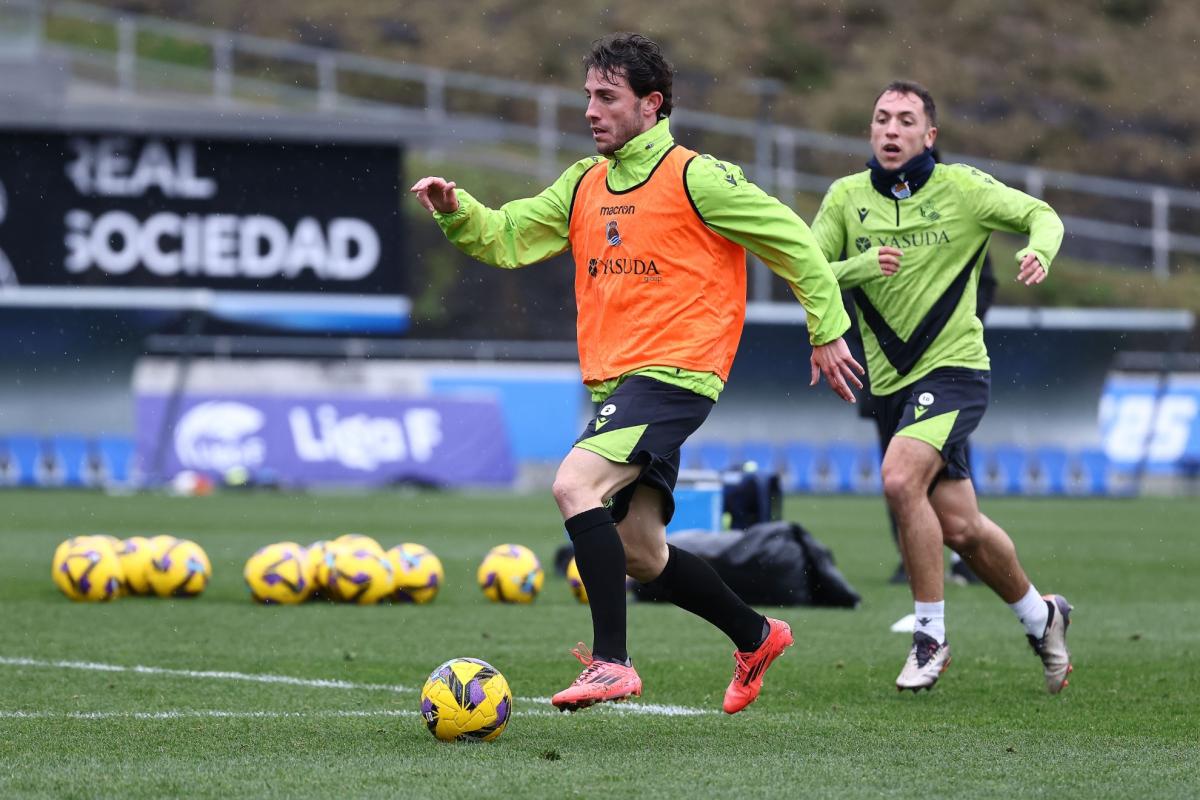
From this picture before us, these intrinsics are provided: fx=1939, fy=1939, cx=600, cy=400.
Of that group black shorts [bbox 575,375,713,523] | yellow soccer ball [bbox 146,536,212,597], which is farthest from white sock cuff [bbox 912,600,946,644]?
yellow soccer ball [bbox 146,536,212,597]

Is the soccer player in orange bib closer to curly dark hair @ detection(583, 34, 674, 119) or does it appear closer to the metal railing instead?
curly dark hair @ detection(583, 34, 674, 119)

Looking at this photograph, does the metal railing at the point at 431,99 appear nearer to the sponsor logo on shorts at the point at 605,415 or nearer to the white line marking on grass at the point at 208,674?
the white line marking on grass at the point at 208,674

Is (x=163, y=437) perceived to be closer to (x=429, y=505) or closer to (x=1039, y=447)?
(x=429, y=505)

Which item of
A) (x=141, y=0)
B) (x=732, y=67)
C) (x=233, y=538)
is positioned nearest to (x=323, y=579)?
(x=233, y=538)

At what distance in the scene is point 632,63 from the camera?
6.36m

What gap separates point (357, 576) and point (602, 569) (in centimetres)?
509

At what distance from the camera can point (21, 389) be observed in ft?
97.3

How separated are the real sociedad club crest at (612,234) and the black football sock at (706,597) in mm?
1042

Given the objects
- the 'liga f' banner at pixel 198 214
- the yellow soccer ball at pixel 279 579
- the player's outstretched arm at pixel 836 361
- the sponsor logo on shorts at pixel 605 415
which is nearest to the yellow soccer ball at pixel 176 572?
the yellow soccer ball at pixel 279 579

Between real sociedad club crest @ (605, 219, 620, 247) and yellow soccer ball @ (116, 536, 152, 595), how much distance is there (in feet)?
18.2

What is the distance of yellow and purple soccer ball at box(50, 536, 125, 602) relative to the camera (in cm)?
1089

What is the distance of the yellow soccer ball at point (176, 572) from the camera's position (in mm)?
11086

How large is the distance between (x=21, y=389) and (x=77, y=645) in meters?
22.0

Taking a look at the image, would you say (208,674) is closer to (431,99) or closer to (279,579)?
(279,579)
